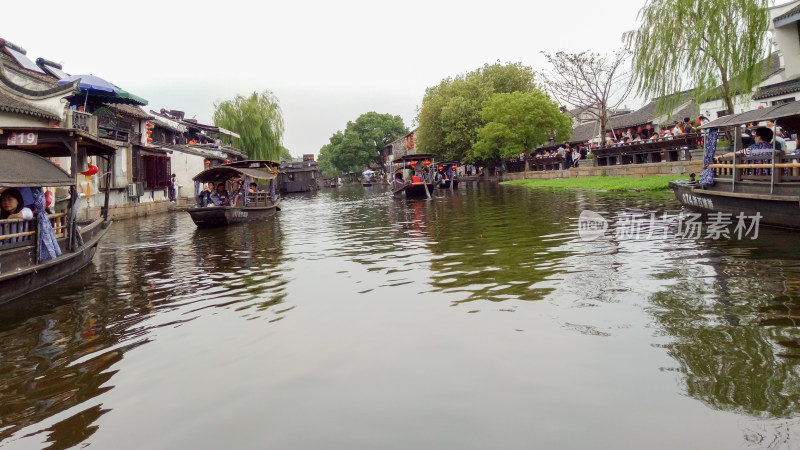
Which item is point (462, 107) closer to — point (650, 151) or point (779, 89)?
point (650, 151)

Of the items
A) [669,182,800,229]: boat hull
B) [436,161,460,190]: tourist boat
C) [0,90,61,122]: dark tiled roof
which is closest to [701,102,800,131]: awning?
[669,182,800,229]: boat hull

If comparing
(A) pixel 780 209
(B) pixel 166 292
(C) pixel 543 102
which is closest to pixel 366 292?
(B) pixel 166 292

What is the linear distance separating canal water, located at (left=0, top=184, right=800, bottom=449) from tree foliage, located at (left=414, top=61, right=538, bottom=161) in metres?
44.5

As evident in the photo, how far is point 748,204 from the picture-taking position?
12047 mm

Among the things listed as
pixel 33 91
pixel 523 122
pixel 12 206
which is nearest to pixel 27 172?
pixel 12 206

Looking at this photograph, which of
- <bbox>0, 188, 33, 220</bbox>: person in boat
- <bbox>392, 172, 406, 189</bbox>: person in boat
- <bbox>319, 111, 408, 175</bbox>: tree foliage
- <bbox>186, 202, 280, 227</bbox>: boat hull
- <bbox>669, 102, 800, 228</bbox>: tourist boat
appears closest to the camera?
<bbox>0, 188, 33, 220</bbox>: person in boat

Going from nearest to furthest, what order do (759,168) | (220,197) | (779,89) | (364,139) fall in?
(759,168), (220,197), (779,89), (364,139)

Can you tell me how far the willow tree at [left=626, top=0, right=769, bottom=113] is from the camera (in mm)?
19469

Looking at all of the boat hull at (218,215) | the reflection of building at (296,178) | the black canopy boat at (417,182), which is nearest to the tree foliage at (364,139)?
the reflection of building at (296,178)

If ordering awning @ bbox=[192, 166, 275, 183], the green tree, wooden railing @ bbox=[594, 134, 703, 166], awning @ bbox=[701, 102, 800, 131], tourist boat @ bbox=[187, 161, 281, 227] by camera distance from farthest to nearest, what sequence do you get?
the green tree, wooden railing @ bbox=[594, 134, 703, 166], awning @ bbox=[192, 166, 275, 183], tourist boat @ bbox=[187, 161, 281, 227], awning @ bbox=[701, 102, 800, 131]

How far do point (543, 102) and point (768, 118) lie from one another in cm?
3355

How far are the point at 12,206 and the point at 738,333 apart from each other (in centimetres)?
988

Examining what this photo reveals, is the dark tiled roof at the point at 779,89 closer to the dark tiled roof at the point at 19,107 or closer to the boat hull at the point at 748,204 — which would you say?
the boat hull at the point at 748,204

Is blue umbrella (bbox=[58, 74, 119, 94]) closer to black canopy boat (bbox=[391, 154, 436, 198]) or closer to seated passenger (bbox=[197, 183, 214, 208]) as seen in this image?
seated passenger (bbox=[197, 183, 214, 208])
